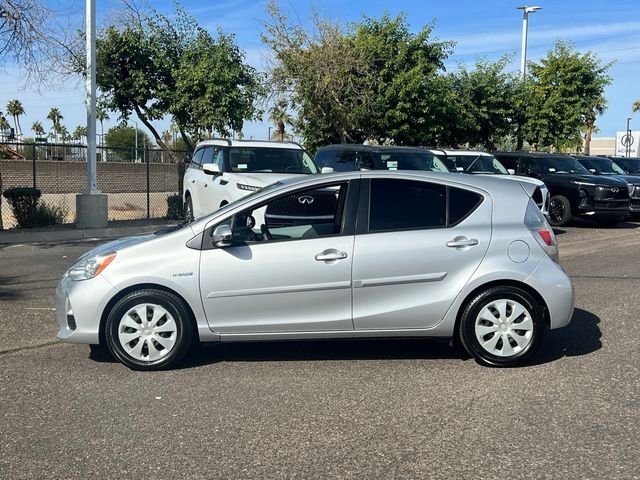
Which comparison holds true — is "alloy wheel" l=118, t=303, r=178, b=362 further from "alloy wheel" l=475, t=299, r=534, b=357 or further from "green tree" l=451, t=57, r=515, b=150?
"green tree" l=451, t=57, r=515, b=150

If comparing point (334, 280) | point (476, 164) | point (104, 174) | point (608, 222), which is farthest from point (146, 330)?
point (104, 174)

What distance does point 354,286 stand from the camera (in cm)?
558

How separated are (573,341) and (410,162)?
8.50 meters

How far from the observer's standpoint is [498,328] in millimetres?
5652

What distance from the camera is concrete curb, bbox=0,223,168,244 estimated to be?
13.6 m

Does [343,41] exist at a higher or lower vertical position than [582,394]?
higher

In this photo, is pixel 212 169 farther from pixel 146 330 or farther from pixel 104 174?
pixel 104 174

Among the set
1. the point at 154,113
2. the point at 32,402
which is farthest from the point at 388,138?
the point at 32,402

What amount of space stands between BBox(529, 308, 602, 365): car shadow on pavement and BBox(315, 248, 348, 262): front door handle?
193cm

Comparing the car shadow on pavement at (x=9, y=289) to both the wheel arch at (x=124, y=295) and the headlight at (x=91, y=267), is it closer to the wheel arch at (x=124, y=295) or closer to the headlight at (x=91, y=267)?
the headlight at (x=91, y=267)

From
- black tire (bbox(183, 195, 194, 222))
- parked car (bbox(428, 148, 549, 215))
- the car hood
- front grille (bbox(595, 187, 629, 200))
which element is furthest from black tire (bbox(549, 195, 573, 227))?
black tire (bbox(183, 195, 194, 222))

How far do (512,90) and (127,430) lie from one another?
24.2 metres

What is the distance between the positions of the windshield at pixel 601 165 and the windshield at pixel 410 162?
7841 mm

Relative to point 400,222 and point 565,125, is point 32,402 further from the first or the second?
point 565,125
